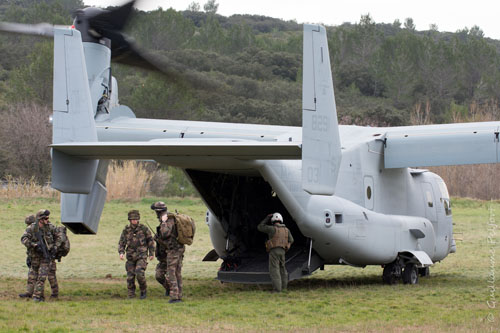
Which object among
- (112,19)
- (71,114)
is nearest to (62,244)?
(71,114)

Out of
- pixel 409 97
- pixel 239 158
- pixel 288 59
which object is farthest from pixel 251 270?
pixel 409 97

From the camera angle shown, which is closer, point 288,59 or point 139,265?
point 139,265

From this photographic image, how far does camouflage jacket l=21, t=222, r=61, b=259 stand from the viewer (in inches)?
498

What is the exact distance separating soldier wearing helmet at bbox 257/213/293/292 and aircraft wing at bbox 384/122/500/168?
3300mm

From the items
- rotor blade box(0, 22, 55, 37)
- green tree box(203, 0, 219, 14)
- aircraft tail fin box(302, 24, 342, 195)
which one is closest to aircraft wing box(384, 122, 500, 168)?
aircraft tail fin box(302, 24, 342, 195)

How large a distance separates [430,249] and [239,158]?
613cm

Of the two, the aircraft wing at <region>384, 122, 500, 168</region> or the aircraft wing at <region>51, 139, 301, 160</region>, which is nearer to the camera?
the aircraft wing at <region>51, 139, 301, 160</region>

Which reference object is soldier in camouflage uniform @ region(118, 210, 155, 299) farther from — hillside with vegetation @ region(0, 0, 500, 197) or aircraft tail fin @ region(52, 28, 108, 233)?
hillside with vegetation @ region(0, 0, 500, 197)

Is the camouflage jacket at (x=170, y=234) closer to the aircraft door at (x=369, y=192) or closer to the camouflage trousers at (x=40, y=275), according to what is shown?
the camouflage trousers at (x=40, y=275)

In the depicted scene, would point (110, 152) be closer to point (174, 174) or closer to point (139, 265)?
point (139, 265)

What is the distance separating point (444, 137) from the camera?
14992 millimetres

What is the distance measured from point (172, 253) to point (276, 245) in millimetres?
2042

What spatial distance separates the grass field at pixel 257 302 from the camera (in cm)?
1062

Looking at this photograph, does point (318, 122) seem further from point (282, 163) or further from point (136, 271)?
point (136, 271)
